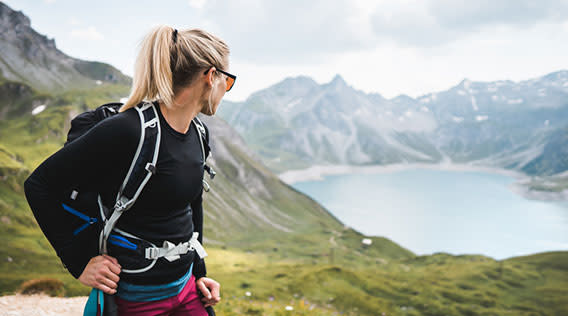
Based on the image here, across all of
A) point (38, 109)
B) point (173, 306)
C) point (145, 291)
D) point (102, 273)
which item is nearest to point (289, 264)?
point (173, 306)

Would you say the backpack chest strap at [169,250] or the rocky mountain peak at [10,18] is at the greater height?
the rocky mountain peak at [10,18]

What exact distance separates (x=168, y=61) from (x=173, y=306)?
8.03ft

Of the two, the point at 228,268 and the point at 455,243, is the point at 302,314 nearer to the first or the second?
the point at 228,268

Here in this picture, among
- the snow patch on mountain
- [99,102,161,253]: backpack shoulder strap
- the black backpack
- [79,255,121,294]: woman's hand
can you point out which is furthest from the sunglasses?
the snow patch on mountain

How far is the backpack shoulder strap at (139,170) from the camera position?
279 cm

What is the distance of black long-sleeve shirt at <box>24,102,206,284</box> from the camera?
2658mm

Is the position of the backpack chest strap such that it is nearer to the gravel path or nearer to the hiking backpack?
the hiking backpack

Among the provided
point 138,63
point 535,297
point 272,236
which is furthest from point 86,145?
point 272,236

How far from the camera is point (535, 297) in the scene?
5584 cm

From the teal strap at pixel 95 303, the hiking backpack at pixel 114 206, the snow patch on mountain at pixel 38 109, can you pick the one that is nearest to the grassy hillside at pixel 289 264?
the snow patch on mountain at pixel 38 109

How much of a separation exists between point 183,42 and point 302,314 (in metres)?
9.61

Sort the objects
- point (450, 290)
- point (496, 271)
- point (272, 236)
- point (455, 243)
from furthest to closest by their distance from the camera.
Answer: point (455, 243) < point (272, 236) < point (496, 271) < point (450, 290)

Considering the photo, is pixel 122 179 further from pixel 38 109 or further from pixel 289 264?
pixel 38 109

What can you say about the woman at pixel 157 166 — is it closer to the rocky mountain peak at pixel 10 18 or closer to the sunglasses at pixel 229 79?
the sunglasses at pixel 229 79
